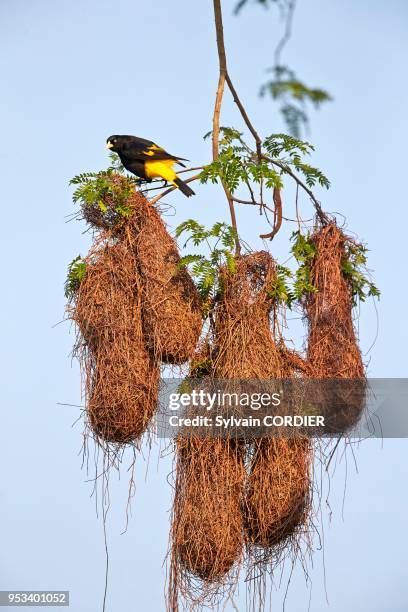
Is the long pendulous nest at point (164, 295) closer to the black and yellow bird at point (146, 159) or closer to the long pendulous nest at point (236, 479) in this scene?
the long pendulous nest at point (236, 479)

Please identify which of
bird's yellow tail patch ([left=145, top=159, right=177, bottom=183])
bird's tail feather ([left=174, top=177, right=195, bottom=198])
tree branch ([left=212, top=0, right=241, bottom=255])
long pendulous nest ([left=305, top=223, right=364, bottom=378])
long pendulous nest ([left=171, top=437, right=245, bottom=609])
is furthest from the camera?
bird's yellow tail patch ([left=145, top=159, right=177, bottom=183])

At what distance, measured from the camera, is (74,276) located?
164 inches

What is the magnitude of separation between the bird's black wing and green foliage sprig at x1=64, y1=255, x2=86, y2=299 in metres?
0.79

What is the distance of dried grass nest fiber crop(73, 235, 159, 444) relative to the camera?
12.8 ft

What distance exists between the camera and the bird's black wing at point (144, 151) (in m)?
4.70

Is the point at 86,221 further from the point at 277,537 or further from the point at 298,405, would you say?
the point at 277,537

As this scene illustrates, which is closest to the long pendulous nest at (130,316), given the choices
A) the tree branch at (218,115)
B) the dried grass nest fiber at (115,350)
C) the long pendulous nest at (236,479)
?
the dried grass nest fiber at (115,350)

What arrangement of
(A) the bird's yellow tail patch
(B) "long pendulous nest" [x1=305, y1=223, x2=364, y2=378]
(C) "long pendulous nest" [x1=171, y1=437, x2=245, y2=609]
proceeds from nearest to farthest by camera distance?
1. (C) "long pendulous nest" [x1=171, y1=437, x2=245, y2=609]
2. (B) "long pendulous nest" [x1=305, y1=223, x2=364, y2=378]
3. (A) the bird's yellow tail patch

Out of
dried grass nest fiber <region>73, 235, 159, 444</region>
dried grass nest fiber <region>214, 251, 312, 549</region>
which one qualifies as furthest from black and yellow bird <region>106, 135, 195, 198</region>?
dried grass nest fiber <region>214, 251, 312, 549</region>

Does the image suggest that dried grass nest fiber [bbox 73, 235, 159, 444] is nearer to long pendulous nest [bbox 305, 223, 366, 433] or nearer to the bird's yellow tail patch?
the bird's yellow tail patch

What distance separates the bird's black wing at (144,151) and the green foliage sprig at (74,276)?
793 mm

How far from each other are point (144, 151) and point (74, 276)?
909mm

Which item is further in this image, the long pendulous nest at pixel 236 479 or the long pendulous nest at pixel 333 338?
the long pendulous nest at pixel 333 338

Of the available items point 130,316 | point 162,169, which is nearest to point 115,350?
point 130,316
